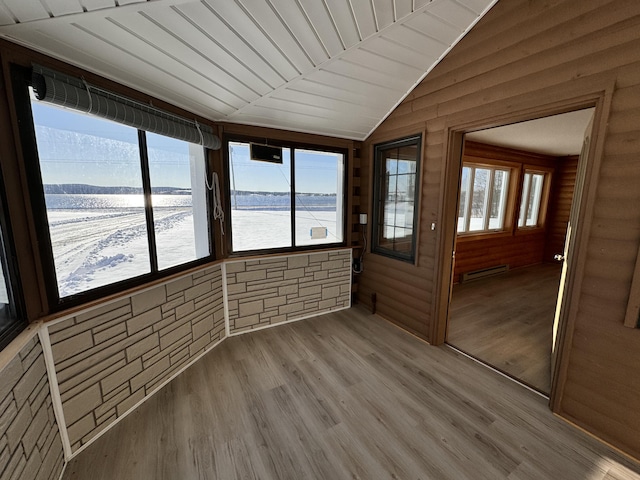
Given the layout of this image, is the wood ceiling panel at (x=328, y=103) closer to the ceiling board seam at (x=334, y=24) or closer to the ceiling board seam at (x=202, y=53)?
the ceiling board seam at (x=202, y=53)

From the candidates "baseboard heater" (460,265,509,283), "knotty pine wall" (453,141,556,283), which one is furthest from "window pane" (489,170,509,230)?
"baseboard heater" (460,265,509,283)

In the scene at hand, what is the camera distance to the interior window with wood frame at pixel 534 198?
202 inches

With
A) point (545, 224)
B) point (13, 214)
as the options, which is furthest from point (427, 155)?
point (545, 224)

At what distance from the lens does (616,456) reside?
151cm

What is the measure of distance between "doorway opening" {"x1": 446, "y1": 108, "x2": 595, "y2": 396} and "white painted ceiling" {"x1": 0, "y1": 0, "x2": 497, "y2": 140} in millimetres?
949

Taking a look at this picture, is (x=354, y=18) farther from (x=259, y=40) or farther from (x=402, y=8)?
(x=259, y=40)

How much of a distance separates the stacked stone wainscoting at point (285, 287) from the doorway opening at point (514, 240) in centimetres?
134

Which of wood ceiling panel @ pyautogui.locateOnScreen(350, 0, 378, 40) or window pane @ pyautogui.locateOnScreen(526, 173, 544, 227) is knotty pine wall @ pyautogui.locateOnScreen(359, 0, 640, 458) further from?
window pane @ pyautogui.locateOnScreen(526, 173, 544, 227)

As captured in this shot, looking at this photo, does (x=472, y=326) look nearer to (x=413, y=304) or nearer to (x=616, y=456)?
(x=413, y=304)

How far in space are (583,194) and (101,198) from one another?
296 centimetres

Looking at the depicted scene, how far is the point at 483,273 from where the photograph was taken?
458 centimetres

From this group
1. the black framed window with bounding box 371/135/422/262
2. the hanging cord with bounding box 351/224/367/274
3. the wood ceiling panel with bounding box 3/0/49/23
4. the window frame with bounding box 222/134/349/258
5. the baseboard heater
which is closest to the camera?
the wood ceiling panel with bounding box 3/0/49/23

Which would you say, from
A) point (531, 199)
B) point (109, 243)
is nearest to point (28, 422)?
point (109, 243)

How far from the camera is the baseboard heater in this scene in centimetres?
436
